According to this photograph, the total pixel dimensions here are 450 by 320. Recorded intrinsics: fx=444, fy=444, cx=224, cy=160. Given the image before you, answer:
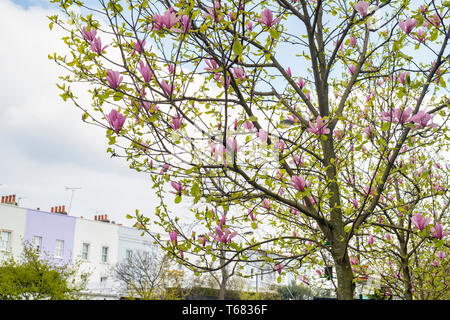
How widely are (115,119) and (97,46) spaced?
1.64 feet

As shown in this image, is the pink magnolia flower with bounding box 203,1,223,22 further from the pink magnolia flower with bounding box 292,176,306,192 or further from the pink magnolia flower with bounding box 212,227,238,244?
the pink magnolia flower with bounding box 212,227,238,244

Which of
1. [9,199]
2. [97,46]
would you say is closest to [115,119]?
[97,46]

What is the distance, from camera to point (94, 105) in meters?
2.92

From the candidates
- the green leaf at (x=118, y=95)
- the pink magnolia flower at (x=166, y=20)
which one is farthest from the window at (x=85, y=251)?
the pink magnolia flower at (x=166, y=20)

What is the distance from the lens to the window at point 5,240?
72.4 ft

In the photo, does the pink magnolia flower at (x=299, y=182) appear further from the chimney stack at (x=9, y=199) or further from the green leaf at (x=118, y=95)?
the chimney stack at (x=9, y=199)

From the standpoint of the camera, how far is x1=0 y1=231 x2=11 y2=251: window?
22062 millimetres

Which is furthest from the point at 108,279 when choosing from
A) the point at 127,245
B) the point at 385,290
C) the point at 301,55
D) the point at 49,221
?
the point at 301,55

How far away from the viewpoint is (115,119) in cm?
268

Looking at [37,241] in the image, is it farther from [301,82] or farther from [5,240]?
[301,82]

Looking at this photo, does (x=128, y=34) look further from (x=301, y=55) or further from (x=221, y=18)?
(x=301, y=55)

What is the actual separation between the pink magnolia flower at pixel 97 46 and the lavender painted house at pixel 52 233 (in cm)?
2240

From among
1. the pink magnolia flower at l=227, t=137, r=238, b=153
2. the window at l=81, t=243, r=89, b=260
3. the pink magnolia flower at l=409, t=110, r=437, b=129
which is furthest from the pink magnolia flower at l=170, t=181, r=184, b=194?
the window at l=81, t=243, r=89, b=260

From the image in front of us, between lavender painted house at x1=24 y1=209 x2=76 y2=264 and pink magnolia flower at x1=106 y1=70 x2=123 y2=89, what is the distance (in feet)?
74.0
